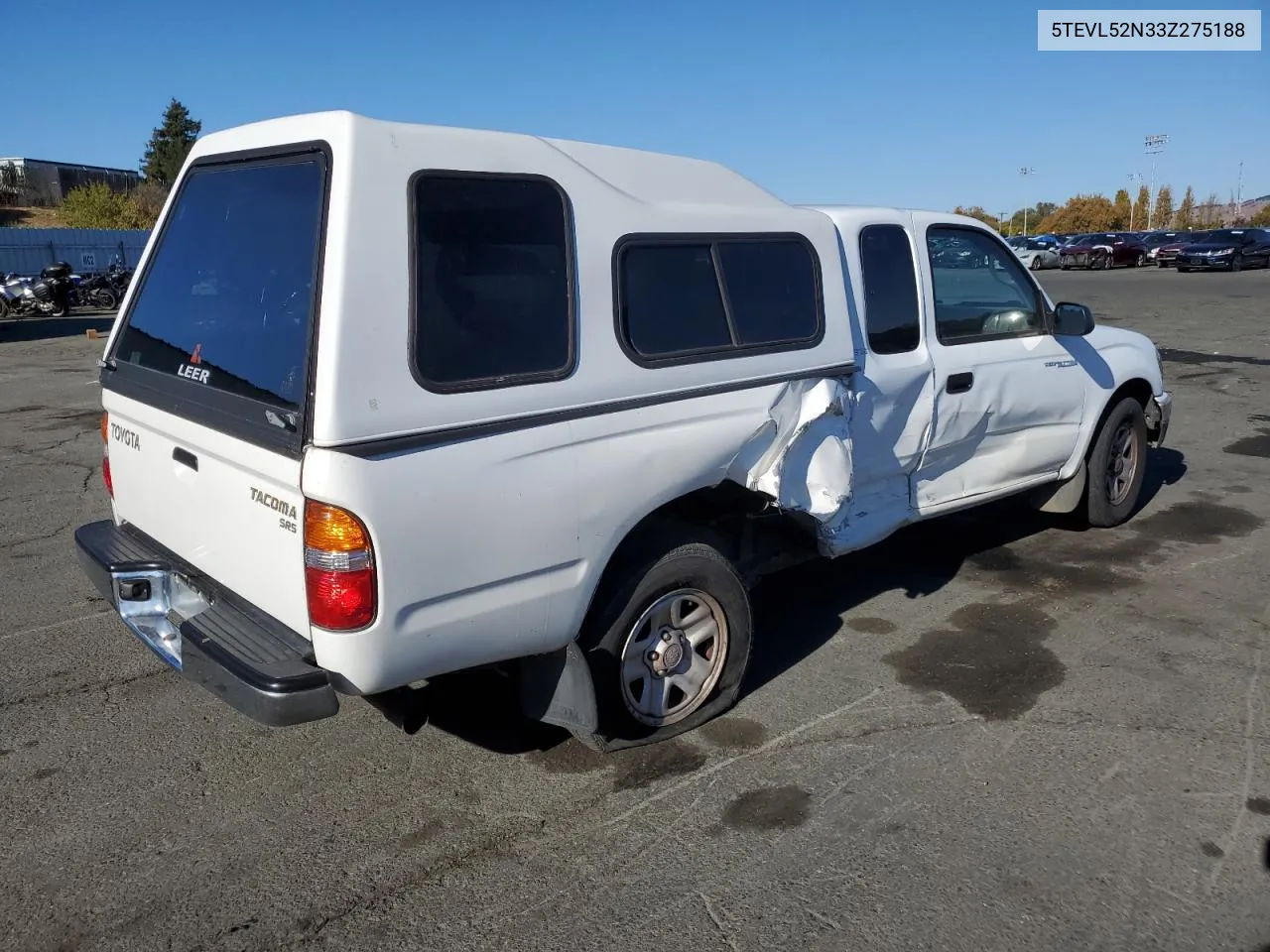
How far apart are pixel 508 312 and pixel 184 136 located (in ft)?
247

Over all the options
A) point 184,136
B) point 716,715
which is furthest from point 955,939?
point 184,136

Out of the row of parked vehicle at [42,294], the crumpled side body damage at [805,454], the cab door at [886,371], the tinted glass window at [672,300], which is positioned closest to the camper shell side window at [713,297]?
the tinted glass window at [672,300]

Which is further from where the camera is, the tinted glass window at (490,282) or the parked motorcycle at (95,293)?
the parked motorcycle at (95,293)

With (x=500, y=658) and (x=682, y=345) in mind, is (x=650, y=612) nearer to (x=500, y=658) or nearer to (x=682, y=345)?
(x=500, y=658)

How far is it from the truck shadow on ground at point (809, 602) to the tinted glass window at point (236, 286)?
1.20 m

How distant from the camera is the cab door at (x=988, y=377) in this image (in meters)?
5.01

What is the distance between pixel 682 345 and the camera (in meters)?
3.71

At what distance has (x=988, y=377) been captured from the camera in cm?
518

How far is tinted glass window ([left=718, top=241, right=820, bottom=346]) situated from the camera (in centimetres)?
396

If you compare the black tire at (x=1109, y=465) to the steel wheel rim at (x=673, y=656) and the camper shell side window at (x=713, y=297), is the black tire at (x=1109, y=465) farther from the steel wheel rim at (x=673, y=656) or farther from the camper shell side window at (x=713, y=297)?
the steel wheel rim at (x=673, y=656)

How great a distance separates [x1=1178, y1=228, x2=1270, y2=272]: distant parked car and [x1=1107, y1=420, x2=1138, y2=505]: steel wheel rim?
36.8m

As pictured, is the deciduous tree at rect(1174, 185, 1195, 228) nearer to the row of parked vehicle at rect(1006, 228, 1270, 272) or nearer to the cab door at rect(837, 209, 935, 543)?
the row of parked vehicle at rect(1006, 228, 1270, 272)

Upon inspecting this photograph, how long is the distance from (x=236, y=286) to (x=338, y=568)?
119 cm

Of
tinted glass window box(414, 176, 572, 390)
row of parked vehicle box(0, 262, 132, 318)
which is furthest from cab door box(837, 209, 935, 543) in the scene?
row of parked vehicle box(0, 262, 132, 318)
